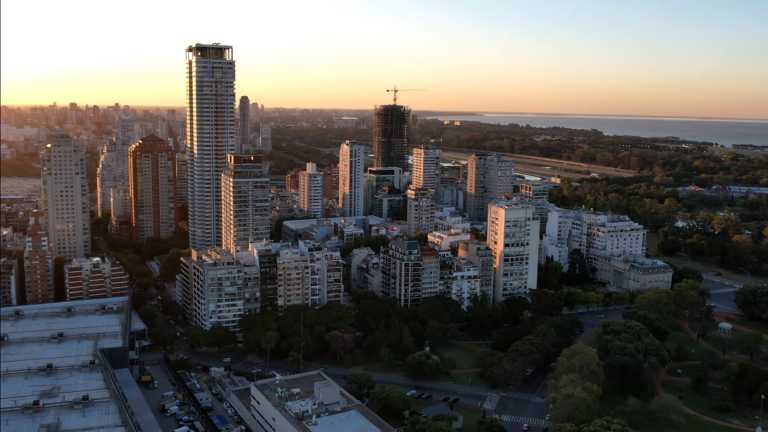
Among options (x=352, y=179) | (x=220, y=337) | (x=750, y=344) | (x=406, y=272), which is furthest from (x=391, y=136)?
(x=750, y=344)

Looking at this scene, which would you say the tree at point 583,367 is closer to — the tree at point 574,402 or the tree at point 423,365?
the tree at point 574,402

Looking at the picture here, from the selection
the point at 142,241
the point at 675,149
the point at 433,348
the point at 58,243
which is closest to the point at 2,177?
the point at 433,348

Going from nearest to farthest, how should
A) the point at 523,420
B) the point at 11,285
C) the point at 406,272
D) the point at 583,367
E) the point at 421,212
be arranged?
the point at 523,420 → the point at 583,367 → the point at 11,285 → the point at 406,272 → the point at 421,212

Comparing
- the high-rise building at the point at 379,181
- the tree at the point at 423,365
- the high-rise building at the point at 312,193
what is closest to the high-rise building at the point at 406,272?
the tree at the point at 423,365

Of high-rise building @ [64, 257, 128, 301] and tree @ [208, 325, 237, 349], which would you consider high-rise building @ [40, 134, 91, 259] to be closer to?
high-rise building @ [64, 257, 128, 301]

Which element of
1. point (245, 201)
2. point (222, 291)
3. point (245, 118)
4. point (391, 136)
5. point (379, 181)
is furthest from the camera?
point (245, 118)

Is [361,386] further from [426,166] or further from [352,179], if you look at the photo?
[426,166]
